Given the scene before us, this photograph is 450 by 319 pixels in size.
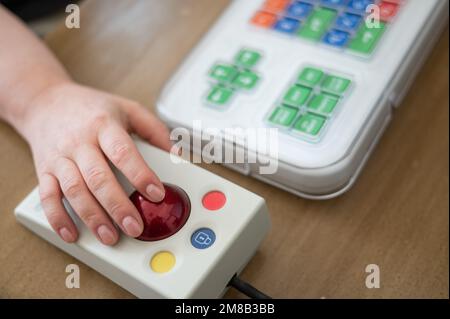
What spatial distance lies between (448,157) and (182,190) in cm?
24

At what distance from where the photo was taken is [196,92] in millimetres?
496

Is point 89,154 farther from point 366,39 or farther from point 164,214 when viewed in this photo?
point 366,39

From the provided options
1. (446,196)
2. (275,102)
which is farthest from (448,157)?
(275,102)

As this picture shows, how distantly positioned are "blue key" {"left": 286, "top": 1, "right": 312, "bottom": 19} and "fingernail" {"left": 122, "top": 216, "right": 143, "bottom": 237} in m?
0.28

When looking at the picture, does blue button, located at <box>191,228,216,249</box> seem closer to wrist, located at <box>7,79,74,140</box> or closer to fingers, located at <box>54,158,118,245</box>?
fingers, located at <box>54,158,118,245</box>

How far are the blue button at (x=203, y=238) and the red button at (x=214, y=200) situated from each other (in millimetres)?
20

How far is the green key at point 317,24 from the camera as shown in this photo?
51 cm

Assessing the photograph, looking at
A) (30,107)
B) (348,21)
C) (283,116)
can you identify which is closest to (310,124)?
(283,116)

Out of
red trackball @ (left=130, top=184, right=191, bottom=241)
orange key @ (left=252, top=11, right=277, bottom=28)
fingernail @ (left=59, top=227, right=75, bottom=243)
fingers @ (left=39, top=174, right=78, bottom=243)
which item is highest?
orange key @ (left=252, top=11, right=277, bottom=28)

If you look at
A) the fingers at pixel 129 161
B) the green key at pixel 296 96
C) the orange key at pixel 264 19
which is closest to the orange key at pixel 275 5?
the orange key at pixel 264 19

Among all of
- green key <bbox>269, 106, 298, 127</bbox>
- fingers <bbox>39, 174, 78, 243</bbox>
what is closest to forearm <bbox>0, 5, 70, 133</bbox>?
fingers <bbox>39, 174, 78, 243</bbox>

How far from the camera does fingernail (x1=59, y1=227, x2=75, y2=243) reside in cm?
39

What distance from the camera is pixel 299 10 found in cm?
53
